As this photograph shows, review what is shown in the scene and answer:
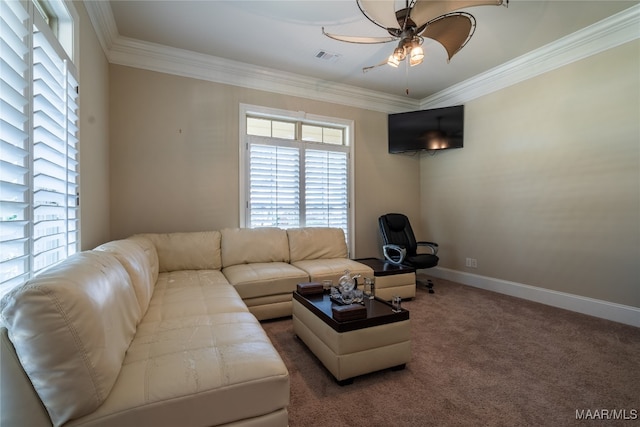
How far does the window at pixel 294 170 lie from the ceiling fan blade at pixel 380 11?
209 cm

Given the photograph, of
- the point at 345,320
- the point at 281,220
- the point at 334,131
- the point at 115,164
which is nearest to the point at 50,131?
the point at 115,164

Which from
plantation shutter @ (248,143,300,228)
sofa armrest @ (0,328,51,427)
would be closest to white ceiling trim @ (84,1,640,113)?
plantation shutter @ (248,143,300,228)

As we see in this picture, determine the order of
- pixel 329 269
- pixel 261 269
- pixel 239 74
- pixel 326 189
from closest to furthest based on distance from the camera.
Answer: pixel 261 269 → pixel 329 269 → pixel 239 74 → pixel 326 189

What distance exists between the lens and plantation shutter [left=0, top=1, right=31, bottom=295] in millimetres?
1135

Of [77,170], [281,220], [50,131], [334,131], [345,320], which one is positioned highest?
[334,131]

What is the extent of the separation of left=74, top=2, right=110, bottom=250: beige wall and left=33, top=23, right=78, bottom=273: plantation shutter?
290 millimetres

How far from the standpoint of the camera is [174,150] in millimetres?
3438

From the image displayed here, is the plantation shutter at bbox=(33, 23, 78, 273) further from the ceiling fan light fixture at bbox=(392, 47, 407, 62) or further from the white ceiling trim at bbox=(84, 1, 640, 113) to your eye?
the ceiling fan light fixture at bbox=(392, 47, 407, 62)

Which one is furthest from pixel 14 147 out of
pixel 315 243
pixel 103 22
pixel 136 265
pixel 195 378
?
pixel 315 243

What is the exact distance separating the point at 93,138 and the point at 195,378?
2430mm

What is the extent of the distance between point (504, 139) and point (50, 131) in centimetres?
468

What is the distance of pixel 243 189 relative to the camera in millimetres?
3750

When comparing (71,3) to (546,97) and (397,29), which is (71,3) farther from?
(546,97)

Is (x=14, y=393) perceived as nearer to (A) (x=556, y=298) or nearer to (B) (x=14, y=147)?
(B) (x=14, y=147)
